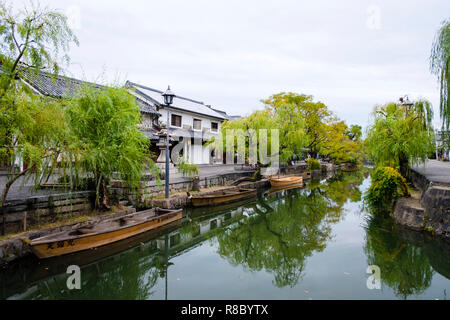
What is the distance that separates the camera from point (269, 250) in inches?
270

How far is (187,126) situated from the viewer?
21.1 m

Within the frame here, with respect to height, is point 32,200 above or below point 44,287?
A: above

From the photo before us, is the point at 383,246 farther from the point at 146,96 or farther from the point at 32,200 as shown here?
the point at 146,96

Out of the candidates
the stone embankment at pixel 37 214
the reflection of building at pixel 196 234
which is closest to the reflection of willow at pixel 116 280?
the reflection of building at pixel 196 234

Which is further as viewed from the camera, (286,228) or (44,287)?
(286,228)

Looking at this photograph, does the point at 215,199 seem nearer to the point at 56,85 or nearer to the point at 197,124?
the point at 56,85

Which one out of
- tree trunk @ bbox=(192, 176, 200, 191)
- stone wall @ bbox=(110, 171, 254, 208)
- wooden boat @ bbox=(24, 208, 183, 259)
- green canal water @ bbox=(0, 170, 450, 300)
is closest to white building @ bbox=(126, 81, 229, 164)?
tree trunk @ bbox=(192, 176, 200, 191)

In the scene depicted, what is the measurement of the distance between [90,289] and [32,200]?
2.76 meters

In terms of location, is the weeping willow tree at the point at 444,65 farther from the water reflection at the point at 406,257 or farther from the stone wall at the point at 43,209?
the stone wall at the point at 43,209

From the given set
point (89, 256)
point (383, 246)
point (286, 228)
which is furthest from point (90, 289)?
point (383, 246)

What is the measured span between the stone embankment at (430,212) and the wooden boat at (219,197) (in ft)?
21.7

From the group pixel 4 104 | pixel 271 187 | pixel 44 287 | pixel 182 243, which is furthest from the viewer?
pixel 271 187

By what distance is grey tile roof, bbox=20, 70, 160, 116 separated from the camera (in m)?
5.93
